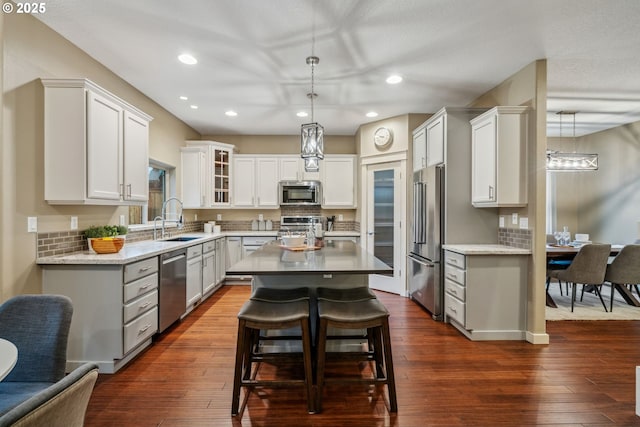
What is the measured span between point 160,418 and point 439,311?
3.00 metres

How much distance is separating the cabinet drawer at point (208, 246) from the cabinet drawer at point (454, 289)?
3167mm

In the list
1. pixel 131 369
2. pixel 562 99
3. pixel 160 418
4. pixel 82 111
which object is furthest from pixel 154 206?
pixel 562 99

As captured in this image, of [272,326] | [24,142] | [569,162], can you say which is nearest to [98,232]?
[24,142]

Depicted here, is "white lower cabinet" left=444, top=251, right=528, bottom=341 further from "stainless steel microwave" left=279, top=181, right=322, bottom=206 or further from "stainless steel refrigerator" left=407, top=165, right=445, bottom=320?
"stainless steel microwave" left=279, top=181, right=322, bottom=206

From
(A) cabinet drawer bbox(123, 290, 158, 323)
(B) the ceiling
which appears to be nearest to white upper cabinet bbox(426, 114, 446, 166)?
(B) the ceiling

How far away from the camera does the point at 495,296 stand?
3.26 m

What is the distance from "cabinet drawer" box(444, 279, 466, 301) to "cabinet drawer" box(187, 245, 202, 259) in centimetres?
306

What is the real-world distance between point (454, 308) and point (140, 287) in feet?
10.2

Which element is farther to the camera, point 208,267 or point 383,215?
point 383,215

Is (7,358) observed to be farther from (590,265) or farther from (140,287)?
(590,265)

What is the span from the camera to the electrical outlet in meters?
2.44

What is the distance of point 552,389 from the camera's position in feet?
7.72

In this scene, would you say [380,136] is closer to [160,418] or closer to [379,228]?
[379,228]

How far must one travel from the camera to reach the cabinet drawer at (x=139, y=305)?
261 centimetres
